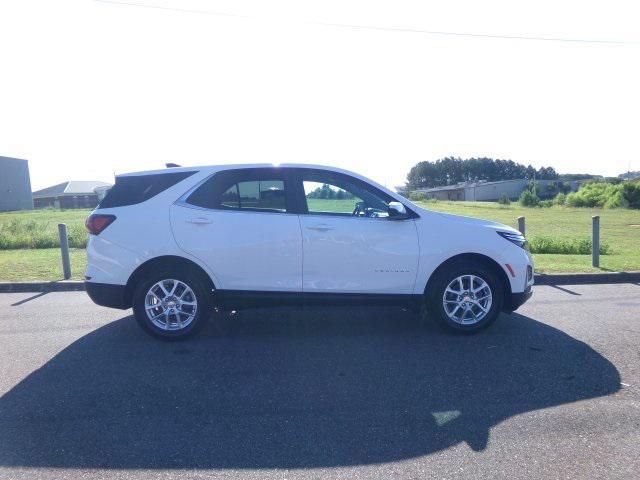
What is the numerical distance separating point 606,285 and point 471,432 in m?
6.33

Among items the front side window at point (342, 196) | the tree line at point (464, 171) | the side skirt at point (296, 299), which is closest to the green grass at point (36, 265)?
the side skirt at point (296, 299)

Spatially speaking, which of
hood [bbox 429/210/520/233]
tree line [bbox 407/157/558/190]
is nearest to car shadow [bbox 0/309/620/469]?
hood [bbox 429/210/520/233]

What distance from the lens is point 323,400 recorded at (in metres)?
3.69

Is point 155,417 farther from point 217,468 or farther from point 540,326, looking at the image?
point 540,326

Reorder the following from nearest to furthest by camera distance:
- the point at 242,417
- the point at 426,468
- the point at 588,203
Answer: the point at 426,468 → the point at 242,417 → the point at 588,203

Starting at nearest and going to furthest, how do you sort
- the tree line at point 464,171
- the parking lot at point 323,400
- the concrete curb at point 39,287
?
the parking lot at point 323,400 → the concrete curb at point 39,287 → the tree line at point 464,171

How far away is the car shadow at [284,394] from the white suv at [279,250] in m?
0.45

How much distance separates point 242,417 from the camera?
3.43 m

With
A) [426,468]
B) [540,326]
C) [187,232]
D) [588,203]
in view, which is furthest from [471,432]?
[588,203]

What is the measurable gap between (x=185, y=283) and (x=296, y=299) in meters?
1.16

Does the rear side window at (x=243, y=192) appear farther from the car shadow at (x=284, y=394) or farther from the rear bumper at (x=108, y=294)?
the car shadow at (x=284, y=394)

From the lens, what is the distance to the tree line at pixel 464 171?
139125 mm

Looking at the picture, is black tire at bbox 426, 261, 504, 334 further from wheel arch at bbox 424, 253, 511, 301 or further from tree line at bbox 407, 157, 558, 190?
tree line at bbox 407, 157, 558, 190

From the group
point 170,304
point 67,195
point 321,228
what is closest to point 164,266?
point 170,304
